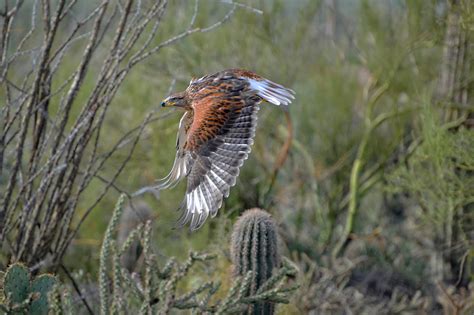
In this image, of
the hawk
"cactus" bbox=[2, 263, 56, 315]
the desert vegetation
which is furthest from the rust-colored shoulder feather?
"cactus" bbox=[2, 263, 56, 315]

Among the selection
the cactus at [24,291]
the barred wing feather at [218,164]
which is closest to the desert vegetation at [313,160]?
the barred wing feather at [218,164]

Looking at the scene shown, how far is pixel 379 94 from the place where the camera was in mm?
7738

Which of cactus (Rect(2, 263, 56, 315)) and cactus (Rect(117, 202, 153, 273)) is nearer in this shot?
cactus (Rect(2, 263, 56, 315))

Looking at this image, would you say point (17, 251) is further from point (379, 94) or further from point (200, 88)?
point (379, 94)

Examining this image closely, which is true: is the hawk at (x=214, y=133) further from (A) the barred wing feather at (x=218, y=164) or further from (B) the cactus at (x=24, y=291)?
(B) the cactus at (x=24, y=291)

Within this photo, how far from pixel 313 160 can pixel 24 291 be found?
5322mm

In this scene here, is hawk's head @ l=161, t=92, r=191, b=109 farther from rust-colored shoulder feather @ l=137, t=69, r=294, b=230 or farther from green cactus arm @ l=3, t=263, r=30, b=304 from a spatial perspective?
green cactus arm @ l=3, t=263, r=30, b=304

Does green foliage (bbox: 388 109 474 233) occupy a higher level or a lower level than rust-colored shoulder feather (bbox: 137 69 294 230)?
higher

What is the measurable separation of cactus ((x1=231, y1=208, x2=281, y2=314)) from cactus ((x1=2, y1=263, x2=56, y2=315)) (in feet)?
3.29

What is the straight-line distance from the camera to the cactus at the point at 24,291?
3477mm

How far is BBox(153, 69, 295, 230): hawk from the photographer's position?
13.4ft

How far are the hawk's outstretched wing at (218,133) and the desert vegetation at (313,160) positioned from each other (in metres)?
0.52

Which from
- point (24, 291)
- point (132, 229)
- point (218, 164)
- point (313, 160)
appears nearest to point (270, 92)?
point (218, 164)

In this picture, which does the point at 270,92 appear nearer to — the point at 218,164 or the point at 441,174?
the point at 218,164
